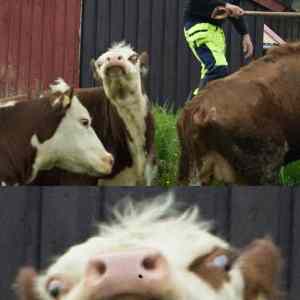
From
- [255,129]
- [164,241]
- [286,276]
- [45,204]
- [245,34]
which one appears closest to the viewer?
[164,241]

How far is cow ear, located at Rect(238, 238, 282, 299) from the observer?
59.4 inches

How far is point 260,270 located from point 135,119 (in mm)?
3384

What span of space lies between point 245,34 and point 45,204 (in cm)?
209

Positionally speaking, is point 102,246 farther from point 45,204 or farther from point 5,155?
point 5,155

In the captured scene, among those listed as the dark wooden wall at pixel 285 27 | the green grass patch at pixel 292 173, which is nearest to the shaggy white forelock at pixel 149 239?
the green grass patch at pixel 292 173

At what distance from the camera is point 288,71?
392 centimetres

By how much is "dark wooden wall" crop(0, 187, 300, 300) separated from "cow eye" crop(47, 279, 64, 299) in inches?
64.0

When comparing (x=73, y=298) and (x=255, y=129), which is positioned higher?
(x=255, y=129)

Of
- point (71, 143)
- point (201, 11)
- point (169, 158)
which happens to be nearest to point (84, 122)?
point (71, 143)

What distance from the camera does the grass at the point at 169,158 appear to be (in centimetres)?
471

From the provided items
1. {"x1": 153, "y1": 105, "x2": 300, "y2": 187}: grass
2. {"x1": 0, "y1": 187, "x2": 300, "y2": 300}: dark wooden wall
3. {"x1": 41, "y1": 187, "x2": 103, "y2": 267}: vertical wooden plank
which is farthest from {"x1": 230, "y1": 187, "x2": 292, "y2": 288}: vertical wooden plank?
{"x1": 153, "y1": 105, "x2": 300, "y2": 187}: grass

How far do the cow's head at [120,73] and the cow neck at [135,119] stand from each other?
0.02 meters

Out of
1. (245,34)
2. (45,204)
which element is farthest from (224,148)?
(245,34)

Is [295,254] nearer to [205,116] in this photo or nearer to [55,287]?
[205,116]
